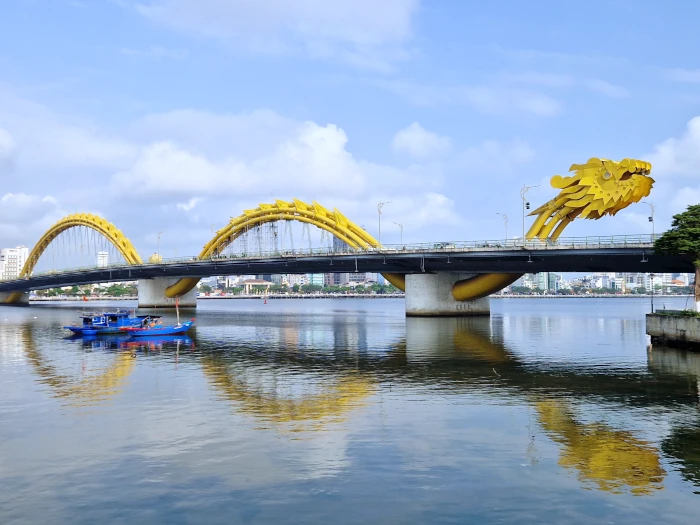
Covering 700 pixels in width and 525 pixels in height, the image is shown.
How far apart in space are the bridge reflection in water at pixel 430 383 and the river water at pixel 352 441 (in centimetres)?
17

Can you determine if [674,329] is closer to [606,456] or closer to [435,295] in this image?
[606,456]

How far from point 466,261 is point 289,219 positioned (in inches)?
2342

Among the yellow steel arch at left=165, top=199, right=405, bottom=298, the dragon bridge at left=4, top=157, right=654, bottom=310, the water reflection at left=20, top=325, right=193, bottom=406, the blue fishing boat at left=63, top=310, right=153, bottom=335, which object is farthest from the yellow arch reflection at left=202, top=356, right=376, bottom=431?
the yellow steel arch at left=165, top=199, right=405, bottom=298

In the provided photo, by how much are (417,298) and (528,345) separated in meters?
44.0

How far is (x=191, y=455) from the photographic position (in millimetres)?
24516

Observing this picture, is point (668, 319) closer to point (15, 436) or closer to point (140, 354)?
point (140, 354)

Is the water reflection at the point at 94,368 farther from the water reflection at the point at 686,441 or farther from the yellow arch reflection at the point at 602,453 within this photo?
the water reflection at the point at 686,441

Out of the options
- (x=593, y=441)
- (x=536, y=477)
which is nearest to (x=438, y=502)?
(x=536, y=477)

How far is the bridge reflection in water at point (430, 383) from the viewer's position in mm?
24953

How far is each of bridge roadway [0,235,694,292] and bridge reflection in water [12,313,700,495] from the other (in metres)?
19.4

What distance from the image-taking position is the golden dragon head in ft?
296

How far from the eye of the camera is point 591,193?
305 ft

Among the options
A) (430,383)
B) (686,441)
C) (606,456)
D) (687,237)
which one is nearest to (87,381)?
(430,383)

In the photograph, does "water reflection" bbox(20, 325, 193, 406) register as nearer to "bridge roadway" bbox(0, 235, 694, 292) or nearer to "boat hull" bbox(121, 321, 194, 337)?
"boat hull" bbox(121, 321, 194, 337)
